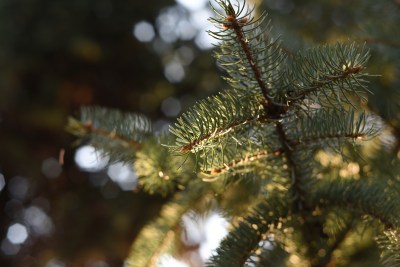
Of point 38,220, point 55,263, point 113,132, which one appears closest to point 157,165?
point 113,132

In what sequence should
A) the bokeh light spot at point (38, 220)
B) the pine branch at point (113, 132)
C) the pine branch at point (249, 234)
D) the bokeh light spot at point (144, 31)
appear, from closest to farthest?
the pine branch at point (249, 234) → the pine branch at point (113, 132) → the bokeh light spot at point (38, 220) → the bokeh light spot at point (144, 31)

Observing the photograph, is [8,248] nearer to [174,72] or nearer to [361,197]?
[174,72]

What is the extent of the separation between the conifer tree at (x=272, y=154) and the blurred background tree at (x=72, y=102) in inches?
32.2

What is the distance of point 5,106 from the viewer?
1.57 m

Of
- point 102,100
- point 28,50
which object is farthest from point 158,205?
point 28,50

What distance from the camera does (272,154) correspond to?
1.60ft

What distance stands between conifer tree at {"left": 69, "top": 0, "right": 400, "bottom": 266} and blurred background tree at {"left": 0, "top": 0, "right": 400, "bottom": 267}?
32.2 inches

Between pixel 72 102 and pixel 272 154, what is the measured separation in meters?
1.18

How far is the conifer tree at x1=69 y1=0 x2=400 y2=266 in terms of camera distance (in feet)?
1.31

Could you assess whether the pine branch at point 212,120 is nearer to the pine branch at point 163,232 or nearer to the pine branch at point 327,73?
the pine branch at point 327,73

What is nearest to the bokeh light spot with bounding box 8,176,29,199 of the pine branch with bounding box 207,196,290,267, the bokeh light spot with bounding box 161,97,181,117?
the bokeh light spot with bounding box 161,97,181,117

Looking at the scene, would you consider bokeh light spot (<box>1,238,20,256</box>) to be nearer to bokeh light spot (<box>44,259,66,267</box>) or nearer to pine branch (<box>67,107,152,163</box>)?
bokeh light spot (<box>44,259,66,267</box>)

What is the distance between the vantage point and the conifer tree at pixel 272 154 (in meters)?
0.40

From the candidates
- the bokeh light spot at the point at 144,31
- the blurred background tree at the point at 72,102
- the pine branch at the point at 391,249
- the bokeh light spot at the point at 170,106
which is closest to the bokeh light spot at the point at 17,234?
the blurred background tree at the point at 72,102
